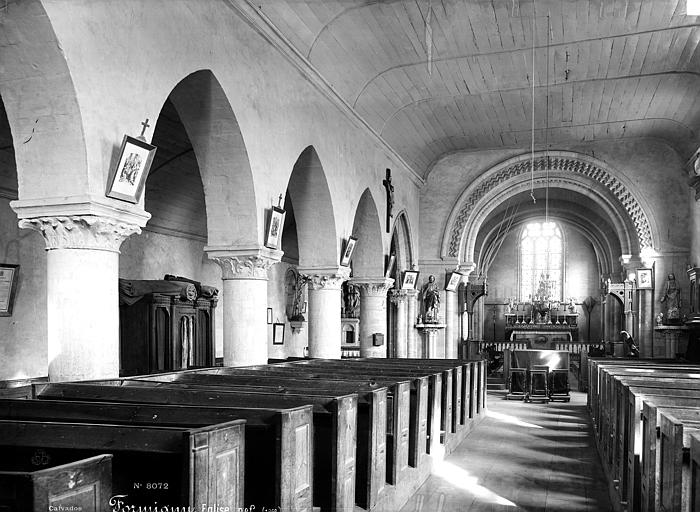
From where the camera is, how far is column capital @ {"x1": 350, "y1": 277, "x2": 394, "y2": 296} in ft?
46.9

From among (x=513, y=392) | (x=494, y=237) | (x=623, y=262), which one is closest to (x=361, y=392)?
(x=513, y=392)

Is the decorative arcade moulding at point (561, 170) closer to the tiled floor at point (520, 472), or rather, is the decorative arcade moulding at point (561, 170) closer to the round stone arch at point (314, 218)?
the round stone arch at point (314, 218)

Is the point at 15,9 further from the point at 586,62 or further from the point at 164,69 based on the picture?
the point at 586,62

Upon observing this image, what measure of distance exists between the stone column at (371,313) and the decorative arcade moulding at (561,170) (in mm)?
3645

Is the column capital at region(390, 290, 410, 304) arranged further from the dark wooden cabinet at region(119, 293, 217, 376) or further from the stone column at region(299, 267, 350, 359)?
the dark wooden cabinet at region(119, 293, 217, 376)

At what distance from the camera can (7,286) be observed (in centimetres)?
945

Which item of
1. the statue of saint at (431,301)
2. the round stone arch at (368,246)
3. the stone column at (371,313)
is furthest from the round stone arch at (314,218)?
the statue of saint at (431,301)

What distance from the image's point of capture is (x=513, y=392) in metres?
13.9

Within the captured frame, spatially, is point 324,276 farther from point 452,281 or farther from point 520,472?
point 452,281

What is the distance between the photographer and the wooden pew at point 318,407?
4.02 meters

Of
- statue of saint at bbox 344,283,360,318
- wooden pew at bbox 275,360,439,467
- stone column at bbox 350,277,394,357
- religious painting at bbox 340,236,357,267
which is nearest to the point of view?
wooden pew at bbox 275,360,439,467

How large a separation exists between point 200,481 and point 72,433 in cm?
57

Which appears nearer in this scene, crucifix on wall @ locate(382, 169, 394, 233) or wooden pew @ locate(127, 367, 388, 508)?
wooden pew @ locate(127, 367, 388, 508)

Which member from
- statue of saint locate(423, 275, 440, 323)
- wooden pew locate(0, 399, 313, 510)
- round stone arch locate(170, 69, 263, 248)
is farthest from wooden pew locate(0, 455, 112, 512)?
statue of saint locate(423, 275, 440, 323)
